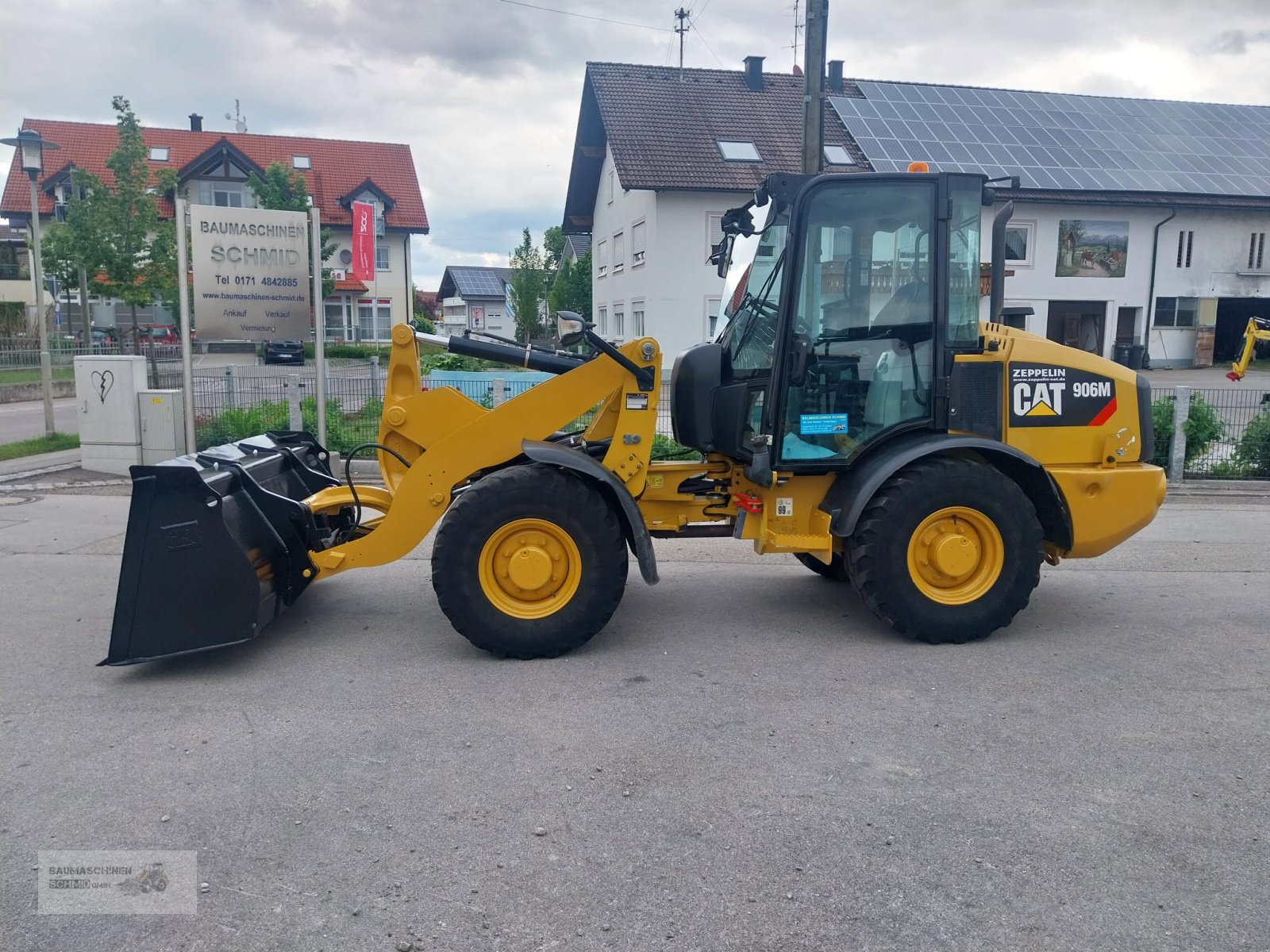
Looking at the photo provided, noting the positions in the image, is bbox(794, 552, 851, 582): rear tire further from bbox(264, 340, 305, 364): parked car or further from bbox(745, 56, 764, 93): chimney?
bbox(264, 340, 305, 364): parked car

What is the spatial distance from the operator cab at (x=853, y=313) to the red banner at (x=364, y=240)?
2460cm

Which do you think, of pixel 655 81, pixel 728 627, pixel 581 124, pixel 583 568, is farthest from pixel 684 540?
pixel 581 124

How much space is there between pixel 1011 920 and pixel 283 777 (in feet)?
8.65

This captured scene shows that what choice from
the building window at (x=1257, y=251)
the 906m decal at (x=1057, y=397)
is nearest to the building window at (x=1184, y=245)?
the building window at (x=1257, y=251)

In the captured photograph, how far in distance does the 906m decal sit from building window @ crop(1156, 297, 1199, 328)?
1090 inches

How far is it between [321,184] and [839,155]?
98.5ft

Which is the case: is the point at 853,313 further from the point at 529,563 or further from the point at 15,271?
the point at 15,271

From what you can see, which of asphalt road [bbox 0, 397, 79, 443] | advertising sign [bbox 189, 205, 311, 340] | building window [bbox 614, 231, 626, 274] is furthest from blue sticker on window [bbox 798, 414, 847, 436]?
building window [bbox 614, 231, 626, 274]

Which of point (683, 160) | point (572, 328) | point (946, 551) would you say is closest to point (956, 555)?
point (946, 551)

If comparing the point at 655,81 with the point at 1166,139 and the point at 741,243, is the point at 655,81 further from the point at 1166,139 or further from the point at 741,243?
the point at 741,243

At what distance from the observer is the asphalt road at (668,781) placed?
9.59ft

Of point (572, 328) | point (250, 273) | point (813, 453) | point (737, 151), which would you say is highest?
point (737, 151)

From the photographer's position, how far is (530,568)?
16.8ft

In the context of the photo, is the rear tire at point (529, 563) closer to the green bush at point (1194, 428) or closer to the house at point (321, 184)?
the green bush at point (1194, 428)
